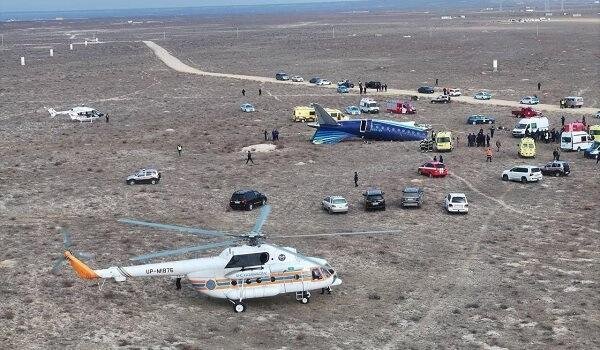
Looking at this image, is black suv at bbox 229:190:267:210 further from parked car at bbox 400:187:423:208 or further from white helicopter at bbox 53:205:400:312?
white helicopter at bbox 53:205:400:312

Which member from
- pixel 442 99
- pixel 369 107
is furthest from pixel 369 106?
pixel 442 99

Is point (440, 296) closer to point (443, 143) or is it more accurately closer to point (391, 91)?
point (443, 143)

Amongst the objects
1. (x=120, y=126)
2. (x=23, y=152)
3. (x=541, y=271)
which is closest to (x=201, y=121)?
(x=120, y=126)

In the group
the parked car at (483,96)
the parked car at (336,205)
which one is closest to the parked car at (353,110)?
the parked car at (483,96)

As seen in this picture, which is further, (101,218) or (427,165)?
(427,165)

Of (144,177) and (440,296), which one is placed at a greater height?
(144,177)

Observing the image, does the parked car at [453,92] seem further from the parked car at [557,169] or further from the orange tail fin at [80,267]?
the orange tail fin at [80,267]

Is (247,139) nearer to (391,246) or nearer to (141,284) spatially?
(391,246)
